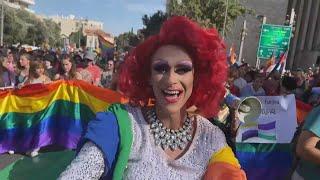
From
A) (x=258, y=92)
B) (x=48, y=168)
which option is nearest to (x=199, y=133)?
(x=48, y=168)

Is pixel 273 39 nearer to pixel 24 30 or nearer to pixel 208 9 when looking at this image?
pixel 208 9

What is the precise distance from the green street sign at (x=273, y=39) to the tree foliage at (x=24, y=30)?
5729 cm

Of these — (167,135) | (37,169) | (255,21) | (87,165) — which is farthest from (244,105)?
(255,21)

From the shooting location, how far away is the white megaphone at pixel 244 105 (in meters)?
3.10

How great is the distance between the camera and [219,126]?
7.57 ft

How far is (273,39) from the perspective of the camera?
17.6 m

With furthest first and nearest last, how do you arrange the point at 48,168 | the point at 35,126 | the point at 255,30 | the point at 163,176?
the point at 255,30 < the point at 35,126 < the point at 48,168 < the point at 163,176

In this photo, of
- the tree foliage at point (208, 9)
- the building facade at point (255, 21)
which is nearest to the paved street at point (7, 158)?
the tree foliage at point (208, 9)

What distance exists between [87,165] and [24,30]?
79648mm

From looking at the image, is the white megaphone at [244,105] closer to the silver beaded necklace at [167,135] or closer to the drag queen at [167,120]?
the drag queen at [167,120]

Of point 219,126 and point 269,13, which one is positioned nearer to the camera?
point 219,126

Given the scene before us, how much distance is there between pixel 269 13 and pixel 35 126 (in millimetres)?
59611

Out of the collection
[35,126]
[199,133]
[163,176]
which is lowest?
[35,126]

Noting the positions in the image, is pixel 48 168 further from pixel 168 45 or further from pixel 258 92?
pixel 258 92
